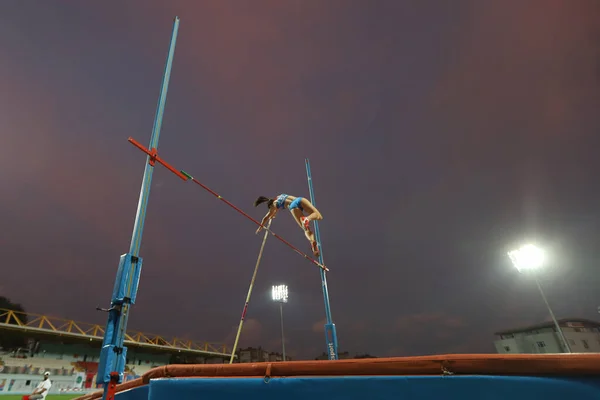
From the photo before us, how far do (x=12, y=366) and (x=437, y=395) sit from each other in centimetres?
2561

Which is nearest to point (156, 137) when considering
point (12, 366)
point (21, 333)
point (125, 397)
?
point (125, 397)

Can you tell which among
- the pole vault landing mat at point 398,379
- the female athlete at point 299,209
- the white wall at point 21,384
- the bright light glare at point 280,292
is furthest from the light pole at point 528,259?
the white wall at point 21,384

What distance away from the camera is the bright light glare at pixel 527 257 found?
20156 mm

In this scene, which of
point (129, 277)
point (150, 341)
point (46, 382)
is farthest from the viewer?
point (150, 341)

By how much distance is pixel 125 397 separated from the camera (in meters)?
3.66

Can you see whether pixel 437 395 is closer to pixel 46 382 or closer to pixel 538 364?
pixel 538 364

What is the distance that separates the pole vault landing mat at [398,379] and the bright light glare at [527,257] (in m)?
23.4

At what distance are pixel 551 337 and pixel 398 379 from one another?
47.9m

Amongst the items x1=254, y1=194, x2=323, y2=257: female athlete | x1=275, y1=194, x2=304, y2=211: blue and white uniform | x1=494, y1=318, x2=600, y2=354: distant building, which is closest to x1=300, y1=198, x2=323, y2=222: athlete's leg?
x1=254, y1=194, x2=323, y2=257: female athlete

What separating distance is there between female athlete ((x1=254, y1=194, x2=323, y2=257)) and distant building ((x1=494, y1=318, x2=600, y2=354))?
39.2m

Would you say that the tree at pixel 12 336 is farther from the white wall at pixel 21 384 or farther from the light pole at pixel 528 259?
the light pole at pixel 528 259

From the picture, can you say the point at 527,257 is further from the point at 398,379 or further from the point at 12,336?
the point at 12,336

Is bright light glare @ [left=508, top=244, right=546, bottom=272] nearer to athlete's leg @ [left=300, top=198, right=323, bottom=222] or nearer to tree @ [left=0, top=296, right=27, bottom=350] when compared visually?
athlete's leg @ [left=300, top=198, right=323, bottom=222]

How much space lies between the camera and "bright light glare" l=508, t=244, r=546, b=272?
20.2 metres
